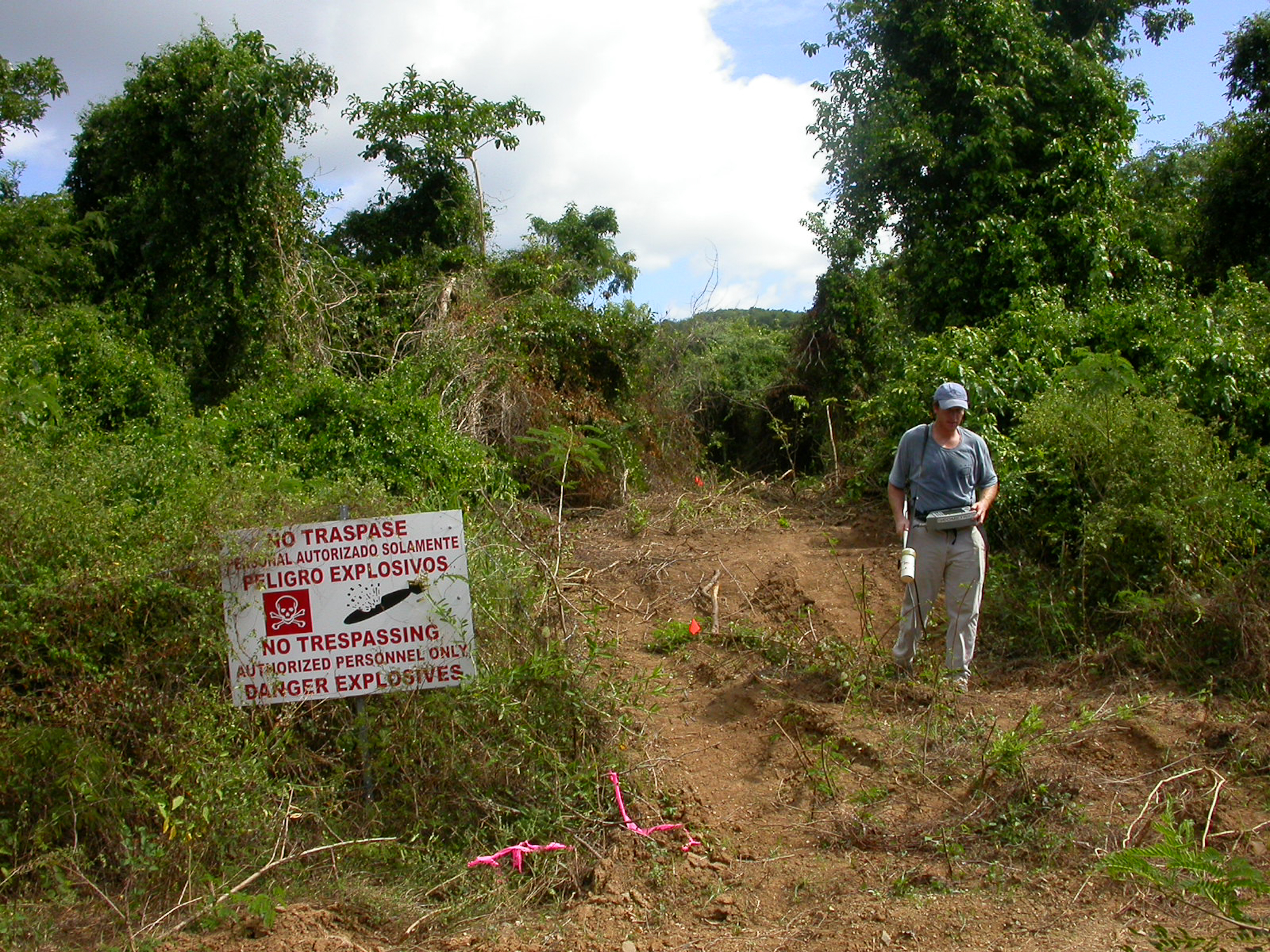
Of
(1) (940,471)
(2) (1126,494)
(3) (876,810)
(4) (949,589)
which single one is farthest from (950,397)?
(3) (876,810)

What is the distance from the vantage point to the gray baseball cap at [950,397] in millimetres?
5730

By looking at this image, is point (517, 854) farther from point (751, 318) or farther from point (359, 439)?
point (751, 318)

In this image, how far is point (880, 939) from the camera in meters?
3.40

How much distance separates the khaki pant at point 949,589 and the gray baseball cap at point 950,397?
704mm

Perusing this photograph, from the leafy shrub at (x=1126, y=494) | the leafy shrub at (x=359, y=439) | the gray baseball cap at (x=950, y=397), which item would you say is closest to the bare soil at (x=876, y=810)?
the leafy shrub at (x=1126, y=494)

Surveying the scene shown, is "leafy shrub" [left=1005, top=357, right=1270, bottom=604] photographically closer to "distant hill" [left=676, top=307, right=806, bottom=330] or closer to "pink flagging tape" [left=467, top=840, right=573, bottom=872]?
"pink flagging tape" [left=467, top=840, right=573, bottom=872]

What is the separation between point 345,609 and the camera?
14.6 feet

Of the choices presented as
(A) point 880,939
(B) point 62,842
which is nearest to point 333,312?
(B) point 62,842

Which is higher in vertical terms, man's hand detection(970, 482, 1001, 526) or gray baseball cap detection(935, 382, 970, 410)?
gray baseball cap detection(935, 382, 970, 410)

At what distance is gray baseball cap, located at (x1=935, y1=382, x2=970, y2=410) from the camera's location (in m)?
5.73

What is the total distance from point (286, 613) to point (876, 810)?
2691mm

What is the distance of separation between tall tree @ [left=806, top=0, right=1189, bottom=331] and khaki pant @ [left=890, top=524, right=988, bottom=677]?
6.59m

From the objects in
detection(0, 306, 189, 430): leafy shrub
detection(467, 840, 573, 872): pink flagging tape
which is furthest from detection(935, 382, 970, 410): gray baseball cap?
detection(0, 306, 189, 430): leafy shrub

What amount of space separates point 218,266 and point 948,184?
8751mm
